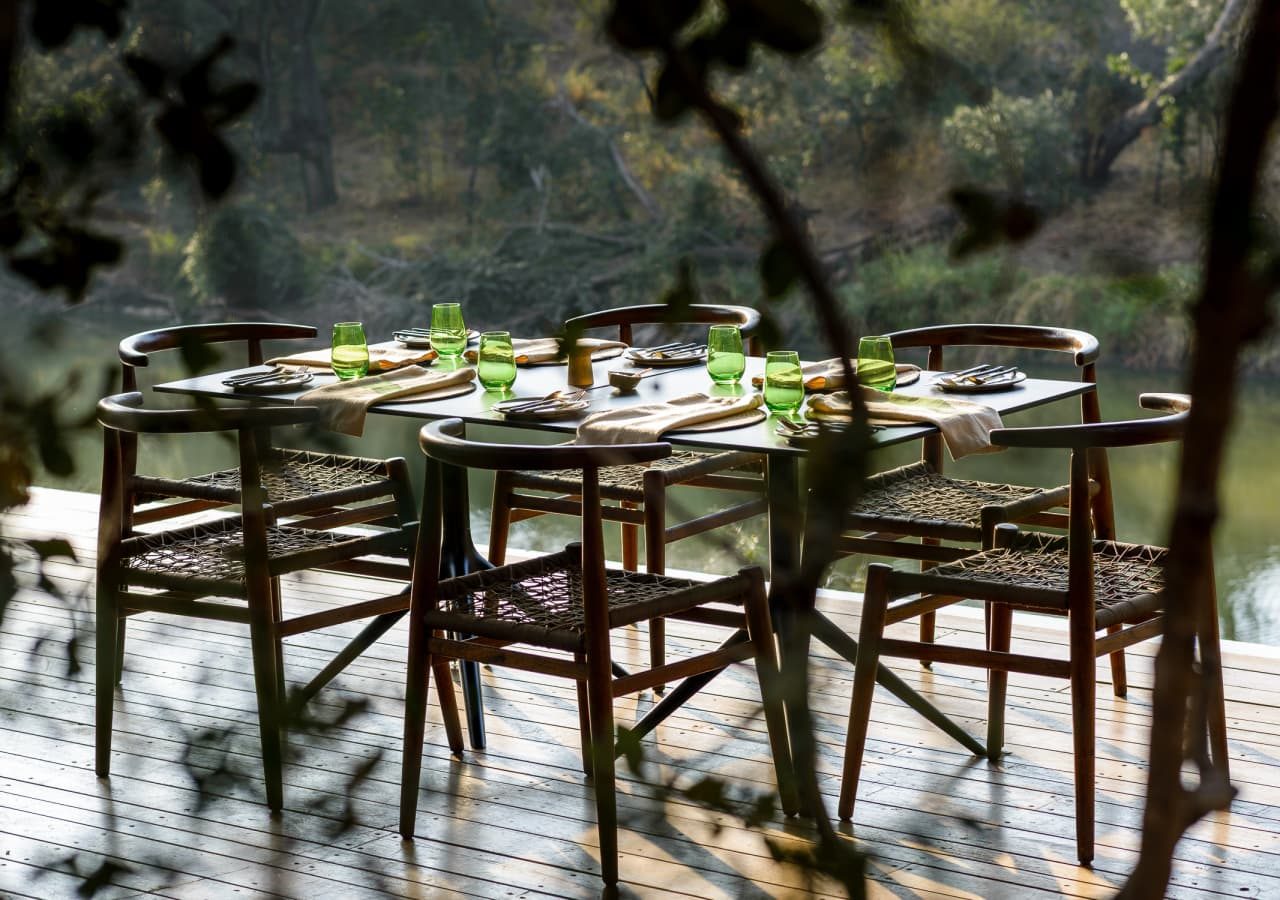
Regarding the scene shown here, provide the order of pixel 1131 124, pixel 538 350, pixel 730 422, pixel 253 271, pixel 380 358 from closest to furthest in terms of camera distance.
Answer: pixel 730 422 → pixel 380 358 → pixel 538 350 → pixel 1131 124 → pixel 253 271

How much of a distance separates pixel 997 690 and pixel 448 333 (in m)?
1.29

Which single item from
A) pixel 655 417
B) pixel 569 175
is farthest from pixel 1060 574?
pixel 569 175

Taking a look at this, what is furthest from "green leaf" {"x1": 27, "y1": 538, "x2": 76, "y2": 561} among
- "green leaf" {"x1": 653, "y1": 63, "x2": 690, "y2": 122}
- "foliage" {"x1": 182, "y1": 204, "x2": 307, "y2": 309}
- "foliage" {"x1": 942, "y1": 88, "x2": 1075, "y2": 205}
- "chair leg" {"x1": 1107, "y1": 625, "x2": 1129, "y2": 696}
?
"foliage" {"x1": 182, "y1": 204, "x2": 307, "y2": 309}

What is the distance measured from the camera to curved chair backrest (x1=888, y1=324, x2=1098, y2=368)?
306cm

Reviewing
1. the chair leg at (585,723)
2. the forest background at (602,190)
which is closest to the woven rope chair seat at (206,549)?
the chair leg at (585,723)

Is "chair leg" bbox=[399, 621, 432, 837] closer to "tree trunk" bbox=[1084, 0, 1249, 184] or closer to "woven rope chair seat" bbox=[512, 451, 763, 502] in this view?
"woven rope chair seat" bbox=[512, 451, 763, 502]

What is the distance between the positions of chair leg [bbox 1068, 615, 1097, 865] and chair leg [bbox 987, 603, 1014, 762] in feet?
1.20

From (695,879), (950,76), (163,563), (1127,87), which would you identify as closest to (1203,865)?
(695,879)

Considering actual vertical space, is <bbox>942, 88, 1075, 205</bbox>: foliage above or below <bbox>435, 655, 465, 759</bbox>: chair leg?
above

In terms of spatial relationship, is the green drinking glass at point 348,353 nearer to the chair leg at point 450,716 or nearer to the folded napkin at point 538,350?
the folded napkin at point 538,350

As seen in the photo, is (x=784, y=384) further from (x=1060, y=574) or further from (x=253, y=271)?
(x=253, y=271)

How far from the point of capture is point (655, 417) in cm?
247

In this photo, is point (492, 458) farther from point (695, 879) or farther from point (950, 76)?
point (950, 76)

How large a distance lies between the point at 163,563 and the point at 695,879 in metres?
1.05
